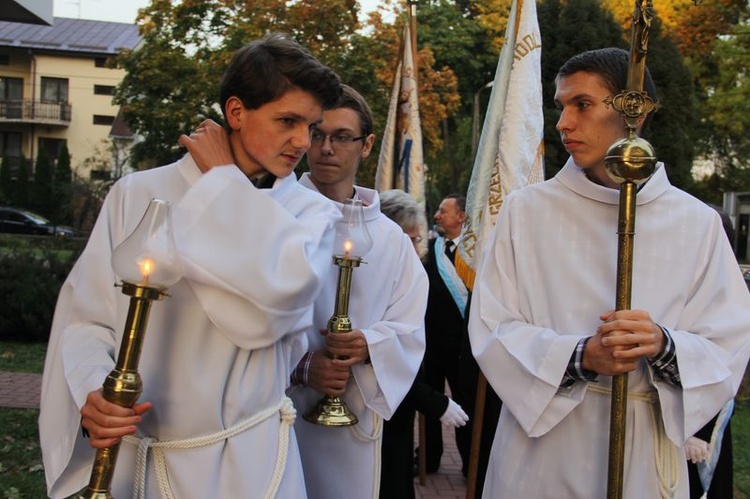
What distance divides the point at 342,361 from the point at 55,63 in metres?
55.0

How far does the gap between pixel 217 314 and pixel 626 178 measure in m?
1.17

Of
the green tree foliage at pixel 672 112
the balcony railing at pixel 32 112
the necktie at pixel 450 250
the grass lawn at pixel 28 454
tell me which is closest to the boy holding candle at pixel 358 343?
the grass lawn at pixel 28 454

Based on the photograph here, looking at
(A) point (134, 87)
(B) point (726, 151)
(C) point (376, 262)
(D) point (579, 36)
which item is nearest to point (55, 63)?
(A) point (134, 87)

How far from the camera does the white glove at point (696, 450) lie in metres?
3.11

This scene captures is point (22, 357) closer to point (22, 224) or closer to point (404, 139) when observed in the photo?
point (404, 139)

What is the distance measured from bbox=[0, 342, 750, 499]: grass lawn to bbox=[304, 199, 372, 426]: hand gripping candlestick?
10.7ft

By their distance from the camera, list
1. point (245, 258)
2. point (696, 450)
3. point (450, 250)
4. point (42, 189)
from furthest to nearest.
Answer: point (42, 189) → point (450, 250) → point (696, 450) → point (245, 258)

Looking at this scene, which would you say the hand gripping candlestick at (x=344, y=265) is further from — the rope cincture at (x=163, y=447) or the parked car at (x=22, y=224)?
the parked car at (x=22, y=224)

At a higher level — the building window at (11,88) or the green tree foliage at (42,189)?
the building window at (11,88)

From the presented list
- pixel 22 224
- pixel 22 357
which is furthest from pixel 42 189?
pixel 22 357

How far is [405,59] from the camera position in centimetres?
689

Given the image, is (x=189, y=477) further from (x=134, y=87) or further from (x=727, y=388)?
(x=134, y=87)

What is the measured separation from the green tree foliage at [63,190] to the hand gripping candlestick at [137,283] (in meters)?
41.8

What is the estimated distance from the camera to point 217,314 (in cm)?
194
